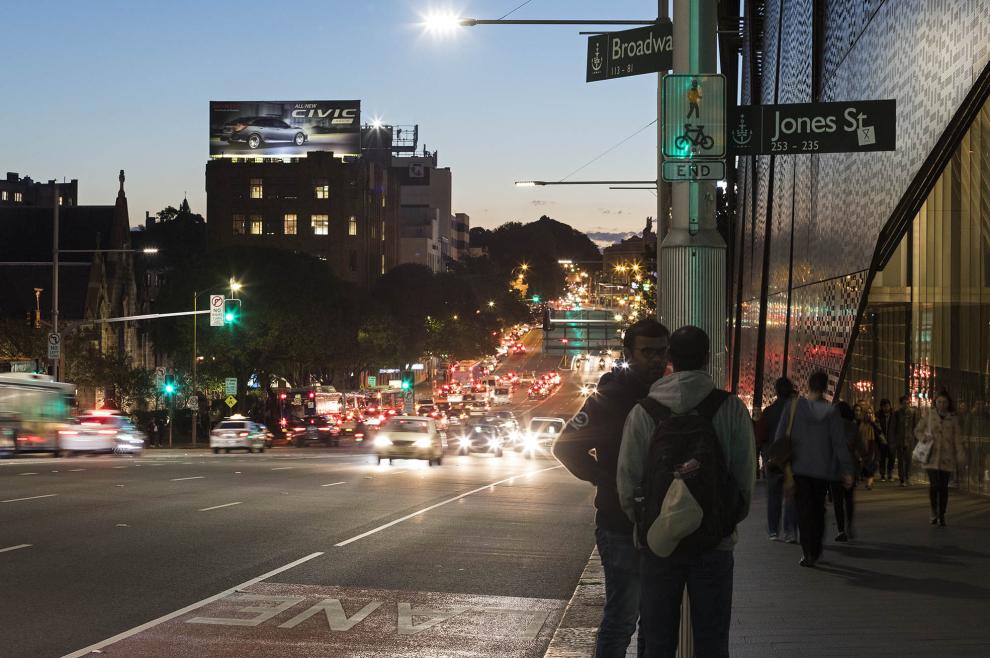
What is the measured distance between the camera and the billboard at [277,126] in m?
125

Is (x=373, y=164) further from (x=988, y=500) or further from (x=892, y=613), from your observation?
(x=892, y=613)

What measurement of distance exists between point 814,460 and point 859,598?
91.7 inches

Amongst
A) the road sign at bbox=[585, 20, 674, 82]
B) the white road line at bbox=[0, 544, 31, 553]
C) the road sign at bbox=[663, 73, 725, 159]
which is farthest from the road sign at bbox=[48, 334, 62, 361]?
the road sign at bbox=[663, 73, 725, 159]

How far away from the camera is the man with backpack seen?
5945 mm

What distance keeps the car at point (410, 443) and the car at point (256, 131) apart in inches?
3532

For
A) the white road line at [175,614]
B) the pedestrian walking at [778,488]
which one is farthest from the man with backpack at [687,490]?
the pedestrian walking at [778,488]

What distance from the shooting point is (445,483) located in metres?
28.4

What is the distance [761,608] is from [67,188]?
572 ft

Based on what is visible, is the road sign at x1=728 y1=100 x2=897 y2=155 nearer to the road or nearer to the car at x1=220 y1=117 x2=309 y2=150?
the road

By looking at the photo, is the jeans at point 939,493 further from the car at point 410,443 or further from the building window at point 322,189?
the building window at point 322,189

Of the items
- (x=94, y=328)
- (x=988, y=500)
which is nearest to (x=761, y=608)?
(x=988, y=500)

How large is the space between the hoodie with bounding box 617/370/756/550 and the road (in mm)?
3997

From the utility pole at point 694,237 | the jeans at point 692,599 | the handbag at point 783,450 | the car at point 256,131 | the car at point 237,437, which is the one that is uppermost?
the car at point 256,131

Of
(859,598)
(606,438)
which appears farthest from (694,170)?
(859,598)
